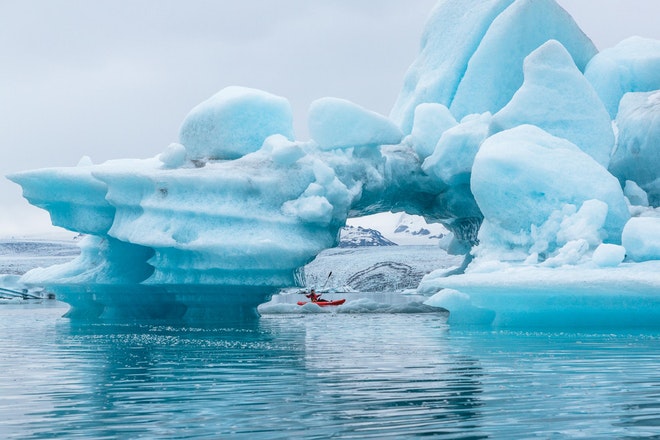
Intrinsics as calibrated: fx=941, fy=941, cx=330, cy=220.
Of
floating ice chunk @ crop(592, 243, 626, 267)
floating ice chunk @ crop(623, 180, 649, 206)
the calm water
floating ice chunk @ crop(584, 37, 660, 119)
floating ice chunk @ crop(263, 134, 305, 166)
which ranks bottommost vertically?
the calm water

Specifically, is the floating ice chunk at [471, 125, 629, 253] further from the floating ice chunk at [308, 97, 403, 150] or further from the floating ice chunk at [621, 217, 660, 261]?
the floating ice chunk at [308, 97, 403, 150]

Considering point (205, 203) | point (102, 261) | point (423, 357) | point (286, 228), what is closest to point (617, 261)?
point (423, 357)

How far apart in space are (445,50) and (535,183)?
6.69 m

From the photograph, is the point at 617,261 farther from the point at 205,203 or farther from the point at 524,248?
the point at 205,203

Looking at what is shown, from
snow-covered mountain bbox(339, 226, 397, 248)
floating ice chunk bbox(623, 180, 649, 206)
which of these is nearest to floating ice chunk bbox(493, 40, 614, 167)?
floating ice chunk bbox(623, 180, 649, 206)

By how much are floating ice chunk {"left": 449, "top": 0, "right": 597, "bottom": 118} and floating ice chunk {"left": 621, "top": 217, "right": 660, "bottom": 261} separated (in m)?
6.11

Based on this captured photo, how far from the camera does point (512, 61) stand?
62.0 ft

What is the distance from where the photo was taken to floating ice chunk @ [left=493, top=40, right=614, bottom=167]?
52.4 feet

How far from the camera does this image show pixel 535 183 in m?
14.2

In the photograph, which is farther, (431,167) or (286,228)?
(431,167)

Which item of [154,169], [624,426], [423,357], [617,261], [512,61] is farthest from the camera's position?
[512,61]

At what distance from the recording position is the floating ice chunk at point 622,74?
19.2 m

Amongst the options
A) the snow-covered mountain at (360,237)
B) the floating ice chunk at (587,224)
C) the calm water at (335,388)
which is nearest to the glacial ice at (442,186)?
the floating ice chunk at (587,224)

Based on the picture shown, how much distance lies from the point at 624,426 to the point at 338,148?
42.8ft
